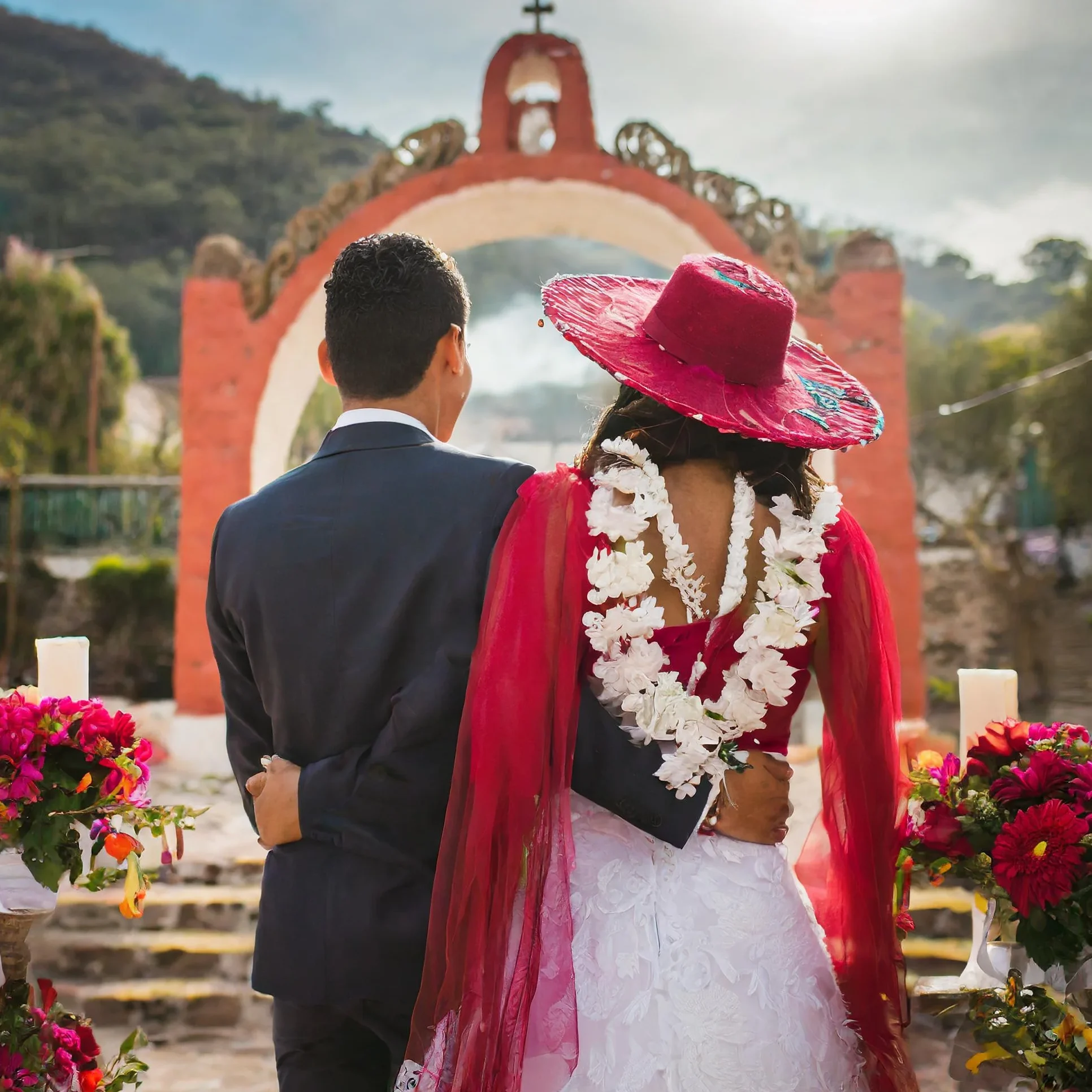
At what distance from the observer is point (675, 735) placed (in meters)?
1.54

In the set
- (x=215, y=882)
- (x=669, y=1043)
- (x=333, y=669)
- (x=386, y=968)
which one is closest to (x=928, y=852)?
(x=669, y=1043)

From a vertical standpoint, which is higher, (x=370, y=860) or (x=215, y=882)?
(x=370, y=860)

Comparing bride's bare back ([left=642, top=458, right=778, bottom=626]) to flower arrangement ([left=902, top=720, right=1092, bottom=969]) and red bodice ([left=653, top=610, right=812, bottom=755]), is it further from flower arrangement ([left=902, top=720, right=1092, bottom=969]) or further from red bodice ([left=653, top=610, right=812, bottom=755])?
flower arrangement ([left=902, top=720, right=1092, bottom=969])

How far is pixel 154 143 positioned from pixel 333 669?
3165cm

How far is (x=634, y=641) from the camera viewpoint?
5.05 ft

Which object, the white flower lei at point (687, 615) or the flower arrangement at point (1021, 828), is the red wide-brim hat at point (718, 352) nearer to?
the white flower lei at point (687, 615)

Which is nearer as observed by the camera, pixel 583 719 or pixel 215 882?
pixel 583 719

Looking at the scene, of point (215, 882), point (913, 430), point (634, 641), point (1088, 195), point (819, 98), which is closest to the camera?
point (634, 641)

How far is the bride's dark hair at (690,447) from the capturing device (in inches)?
62.7

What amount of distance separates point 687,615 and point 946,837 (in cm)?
58

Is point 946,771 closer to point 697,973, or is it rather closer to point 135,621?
point 697,973

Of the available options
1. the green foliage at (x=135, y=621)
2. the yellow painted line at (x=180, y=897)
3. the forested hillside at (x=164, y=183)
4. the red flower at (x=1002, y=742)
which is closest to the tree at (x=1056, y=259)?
the forested hillside at (x=164, y=183)

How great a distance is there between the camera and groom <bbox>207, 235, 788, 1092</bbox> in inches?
60.9

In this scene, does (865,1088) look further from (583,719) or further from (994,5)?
(994,5)
